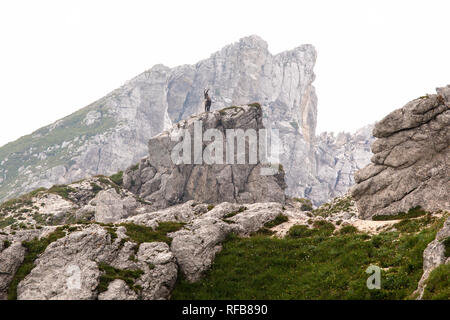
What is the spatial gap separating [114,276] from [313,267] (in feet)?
51.5

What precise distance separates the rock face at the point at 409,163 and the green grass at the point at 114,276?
1227 inches

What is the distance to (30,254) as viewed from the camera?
26.5 metres

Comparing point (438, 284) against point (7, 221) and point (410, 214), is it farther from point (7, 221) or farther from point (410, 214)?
point (7, 221)

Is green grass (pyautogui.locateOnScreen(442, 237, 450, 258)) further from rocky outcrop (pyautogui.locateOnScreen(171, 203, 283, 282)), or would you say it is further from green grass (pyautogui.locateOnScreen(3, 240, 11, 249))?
green grass (pyautogui.locateOnScreen(3, 240, 11, 249))

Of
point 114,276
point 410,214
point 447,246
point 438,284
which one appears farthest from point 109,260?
point 410,214

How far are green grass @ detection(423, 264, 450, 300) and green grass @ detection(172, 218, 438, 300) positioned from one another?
2114 millimetres

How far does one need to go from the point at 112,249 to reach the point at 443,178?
38.4 m

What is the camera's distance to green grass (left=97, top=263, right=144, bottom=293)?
2272 centimetres

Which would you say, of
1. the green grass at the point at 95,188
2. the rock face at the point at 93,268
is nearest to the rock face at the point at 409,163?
the rock face at the point at 93,268

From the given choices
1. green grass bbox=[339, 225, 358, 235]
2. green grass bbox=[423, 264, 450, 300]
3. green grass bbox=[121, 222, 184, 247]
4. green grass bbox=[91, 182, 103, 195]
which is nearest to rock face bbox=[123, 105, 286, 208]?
green grass bbox=[91, 182, 103, 195]

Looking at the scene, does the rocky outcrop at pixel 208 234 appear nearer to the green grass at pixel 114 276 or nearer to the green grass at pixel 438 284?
the green grass at pixel 114 276

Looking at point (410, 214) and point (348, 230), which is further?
point (410, 214)

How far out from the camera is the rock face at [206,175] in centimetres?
10125
